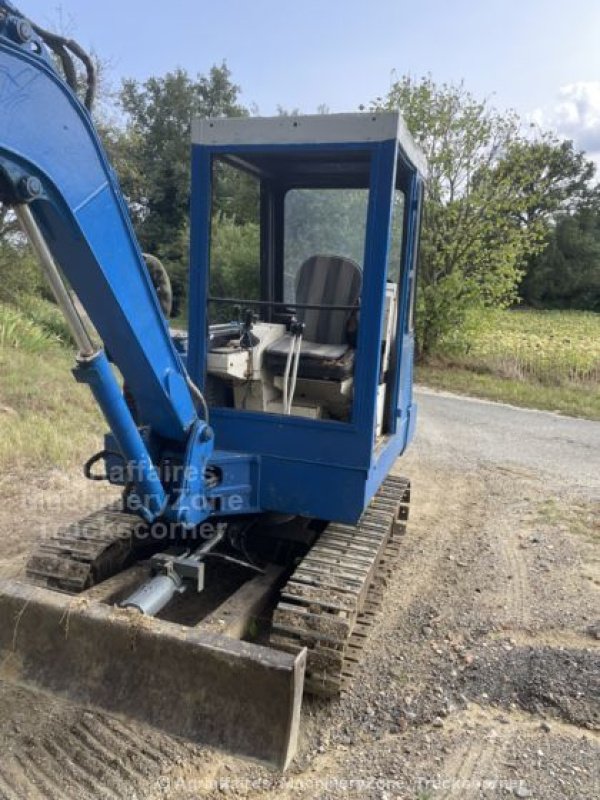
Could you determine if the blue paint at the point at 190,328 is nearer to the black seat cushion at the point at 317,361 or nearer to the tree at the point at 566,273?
the black seat cushion at the point at 317,361

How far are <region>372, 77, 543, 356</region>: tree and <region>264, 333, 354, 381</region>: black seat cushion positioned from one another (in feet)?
38.4

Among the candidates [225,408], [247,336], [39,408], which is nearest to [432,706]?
[225,408]

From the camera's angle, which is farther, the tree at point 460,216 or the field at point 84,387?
the tree at point 460,216

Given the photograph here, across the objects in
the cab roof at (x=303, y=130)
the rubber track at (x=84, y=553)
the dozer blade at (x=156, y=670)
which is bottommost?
the rubber track at (x=84, y=553)

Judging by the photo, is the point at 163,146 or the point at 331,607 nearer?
the point at 331,607

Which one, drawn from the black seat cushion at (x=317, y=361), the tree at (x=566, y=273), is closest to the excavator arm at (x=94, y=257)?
the black seat cushion at (x=317, y=361)

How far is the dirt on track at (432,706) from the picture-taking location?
259 centimetres

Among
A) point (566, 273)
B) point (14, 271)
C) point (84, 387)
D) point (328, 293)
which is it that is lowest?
point (84, 387)

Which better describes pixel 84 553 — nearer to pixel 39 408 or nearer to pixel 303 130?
pixel 303 130

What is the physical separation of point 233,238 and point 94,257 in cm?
174

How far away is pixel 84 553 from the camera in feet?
11.4

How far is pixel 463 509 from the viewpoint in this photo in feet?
19.9

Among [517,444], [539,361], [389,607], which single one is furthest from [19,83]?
[539,361]

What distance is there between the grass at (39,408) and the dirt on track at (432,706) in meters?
0.64
